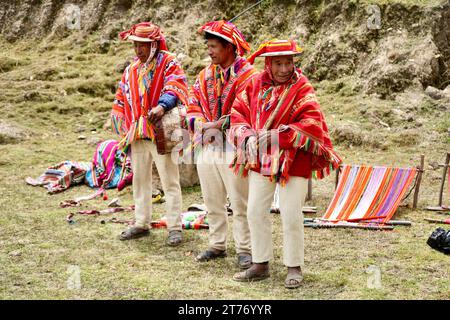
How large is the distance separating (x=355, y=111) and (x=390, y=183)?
3.94 m

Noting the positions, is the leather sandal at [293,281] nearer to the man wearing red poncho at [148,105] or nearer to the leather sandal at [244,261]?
the leather sandal at [244,261]

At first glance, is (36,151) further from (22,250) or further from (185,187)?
(22,250)

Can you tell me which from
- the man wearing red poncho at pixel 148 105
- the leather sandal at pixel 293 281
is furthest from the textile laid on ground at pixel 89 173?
the leather sandal at pixel 293 281

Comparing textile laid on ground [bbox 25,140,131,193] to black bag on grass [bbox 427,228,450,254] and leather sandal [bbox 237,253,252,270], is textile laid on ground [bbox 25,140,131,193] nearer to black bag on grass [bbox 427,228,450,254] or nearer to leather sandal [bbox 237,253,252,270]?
leather sandal [bbox 237,253,252,270]

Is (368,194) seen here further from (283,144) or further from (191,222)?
(283,144)

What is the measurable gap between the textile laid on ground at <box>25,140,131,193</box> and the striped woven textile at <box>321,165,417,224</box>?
9.57 feet

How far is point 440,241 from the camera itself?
495 cm

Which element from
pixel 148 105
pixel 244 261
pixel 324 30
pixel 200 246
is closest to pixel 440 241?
pixel 244 261

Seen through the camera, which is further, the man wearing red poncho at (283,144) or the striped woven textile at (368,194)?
the striped woven textile at (368,194)

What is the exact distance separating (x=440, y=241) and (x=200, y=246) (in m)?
2.05

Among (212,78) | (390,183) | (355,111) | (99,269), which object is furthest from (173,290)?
(355,111)

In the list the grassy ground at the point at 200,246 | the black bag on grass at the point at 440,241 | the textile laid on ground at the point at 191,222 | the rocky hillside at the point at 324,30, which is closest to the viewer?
the grassy ground at the point at 200,246

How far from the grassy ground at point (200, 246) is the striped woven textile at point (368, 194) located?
257mm

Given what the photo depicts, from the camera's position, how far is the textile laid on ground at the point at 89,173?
7.97 m
